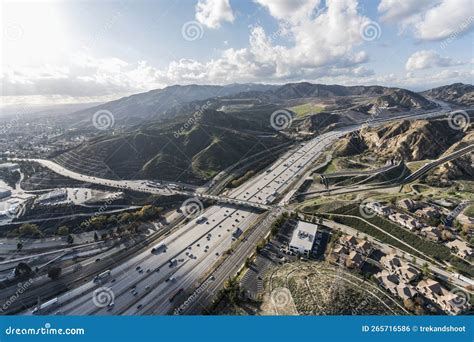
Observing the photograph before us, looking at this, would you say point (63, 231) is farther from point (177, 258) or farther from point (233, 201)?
point (233, 201)

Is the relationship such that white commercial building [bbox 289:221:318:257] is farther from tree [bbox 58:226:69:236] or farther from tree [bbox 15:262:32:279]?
tree [bbox 58:226:69:236]

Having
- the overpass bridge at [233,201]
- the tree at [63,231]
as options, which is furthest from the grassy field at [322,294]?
the tree at [63,231]

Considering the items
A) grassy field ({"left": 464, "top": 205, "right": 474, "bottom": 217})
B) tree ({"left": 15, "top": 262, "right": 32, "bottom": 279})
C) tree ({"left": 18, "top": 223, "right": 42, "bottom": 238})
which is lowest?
tree ({"left": 15, "top": 262, "right": 32, "bottom": 279})

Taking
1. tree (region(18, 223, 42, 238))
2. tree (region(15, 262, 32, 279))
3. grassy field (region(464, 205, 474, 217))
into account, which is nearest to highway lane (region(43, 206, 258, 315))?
tree (region(15, 262, 32, 279))

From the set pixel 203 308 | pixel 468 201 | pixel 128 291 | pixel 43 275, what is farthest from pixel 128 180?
pixel 468 201

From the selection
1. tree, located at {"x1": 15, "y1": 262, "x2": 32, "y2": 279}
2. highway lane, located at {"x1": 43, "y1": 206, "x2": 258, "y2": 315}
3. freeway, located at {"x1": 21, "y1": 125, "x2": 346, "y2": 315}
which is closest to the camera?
freeway, located at {"x1": 21, "y1": 125, "x2": 346, "y2": 315}

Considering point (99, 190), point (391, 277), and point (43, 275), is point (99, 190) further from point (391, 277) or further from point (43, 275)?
point (391, 277)
